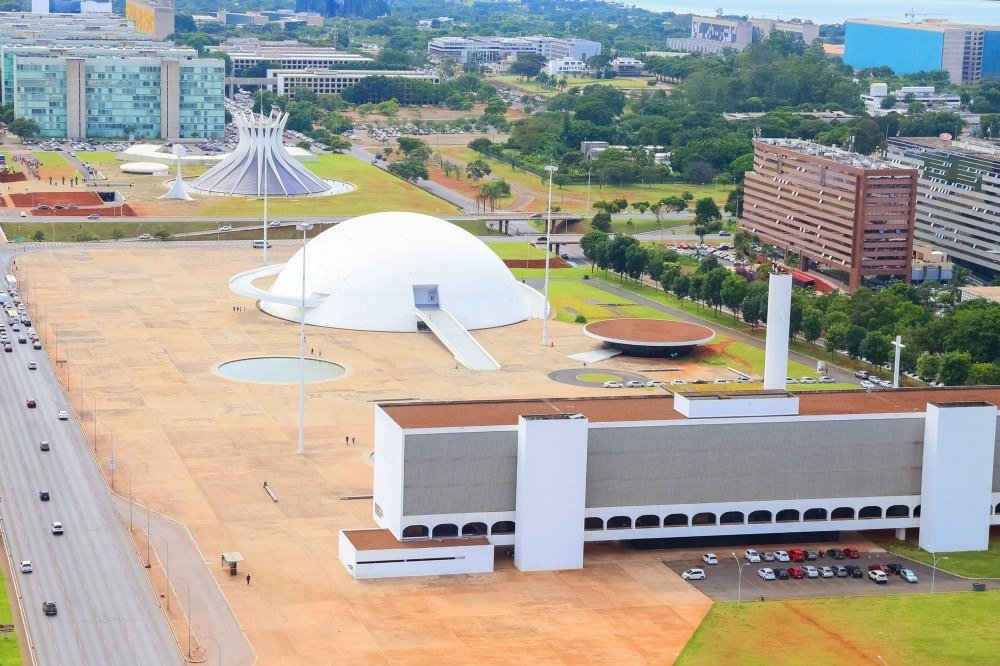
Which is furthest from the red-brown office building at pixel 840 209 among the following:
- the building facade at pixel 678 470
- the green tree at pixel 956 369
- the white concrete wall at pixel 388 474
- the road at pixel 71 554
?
the white concrete wall at pixel 388 474

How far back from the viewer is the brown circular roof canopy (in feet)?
443

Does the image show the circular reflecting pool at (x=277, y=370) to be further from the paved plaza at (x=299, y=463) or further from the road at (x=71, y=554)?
the road at (x=71, y=554)

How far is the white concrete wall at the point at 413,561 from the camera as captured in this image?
272 feet

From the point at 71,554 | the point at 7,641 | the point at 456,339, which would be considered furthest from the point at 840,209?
the point at 7,641

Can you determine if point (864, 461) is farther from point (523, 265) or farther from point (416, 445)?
point (523, 265)

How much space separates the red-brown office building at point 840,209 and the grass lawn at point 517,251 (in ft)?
83.2

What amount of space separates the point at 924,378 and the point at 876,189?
50.7 meters

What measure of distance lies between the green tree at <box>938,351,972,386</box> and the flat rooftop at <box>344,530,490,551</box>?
50265 millimetres

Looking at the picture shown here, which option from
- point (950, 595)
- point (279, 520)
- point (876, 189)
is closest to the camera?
point (950, 595)

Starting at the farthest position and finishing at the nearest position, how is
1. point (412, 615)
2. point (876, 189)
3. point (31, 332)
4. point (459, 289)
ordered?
point (876, 189) → point (459, 289) → point (31, 332) → point (412, 615)

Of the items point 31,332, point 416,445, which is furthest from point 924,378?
point 31,332

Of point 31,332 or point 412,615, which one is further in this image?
point 31,332

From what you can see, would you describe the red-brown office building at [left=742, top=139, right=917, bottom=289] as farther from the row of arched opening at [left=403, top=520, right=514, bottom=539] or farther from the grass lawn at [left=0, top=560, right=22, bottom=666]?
the grass lawn at [left=0, top=560, right=22, bottom=666]

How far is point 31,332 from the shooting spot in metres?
134
